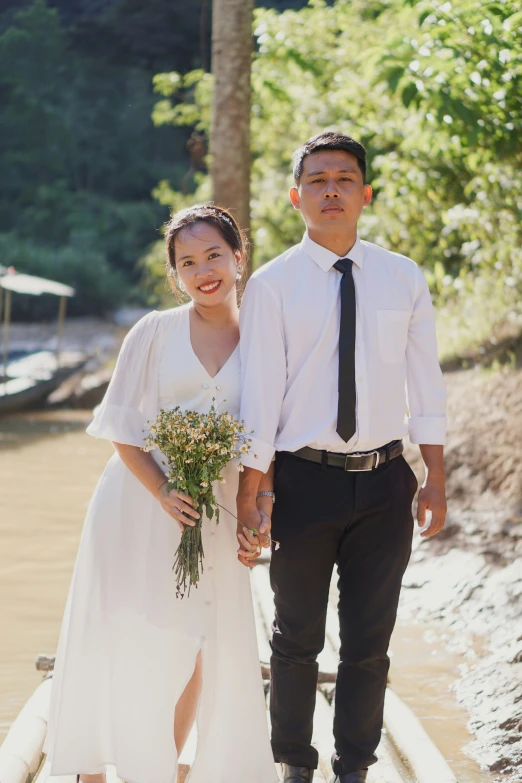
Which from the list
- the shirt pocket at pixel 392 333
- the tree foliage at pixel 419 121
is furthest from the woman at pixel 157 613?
the tree foliage at pixel 419 121

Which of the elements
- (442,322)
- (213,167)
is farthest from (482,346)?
(213,167)

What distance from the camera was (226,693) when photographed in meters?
3.10

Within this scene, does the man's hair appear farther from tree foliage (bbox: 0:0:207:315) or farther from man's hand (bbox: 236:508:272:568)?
→ tree foliage (bbox: 0:0:207:315)

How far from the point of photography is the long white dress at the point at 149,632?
120 inches

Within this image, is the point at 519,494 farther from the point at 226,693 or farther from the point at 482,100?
the point at 226,693

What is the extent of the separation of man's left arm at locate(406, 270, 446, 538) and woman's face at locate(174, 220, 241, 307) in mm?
575

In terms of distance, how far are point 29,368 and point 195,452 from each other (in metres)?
18.2

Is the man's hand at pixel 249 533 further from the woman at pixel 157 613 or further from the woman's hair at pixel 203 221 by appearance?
the woman's hair at pixel 203 221

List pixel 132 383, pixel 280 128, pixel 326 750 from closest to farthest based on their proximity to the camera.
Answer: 1. pixel 132 383
2. pixel 326 750
3. pixel 280 128

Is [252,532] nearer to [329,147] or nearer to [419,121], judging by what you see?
[329,147]

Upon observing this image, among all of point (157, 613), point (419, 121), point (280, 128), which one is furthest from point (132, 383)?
point (280, 128)

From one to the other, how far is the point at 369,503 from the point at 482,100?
169 inches

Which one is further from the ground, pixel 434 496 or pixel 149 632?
pixel 434 496

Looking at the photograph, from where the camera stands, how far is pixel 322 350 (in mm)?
3043
